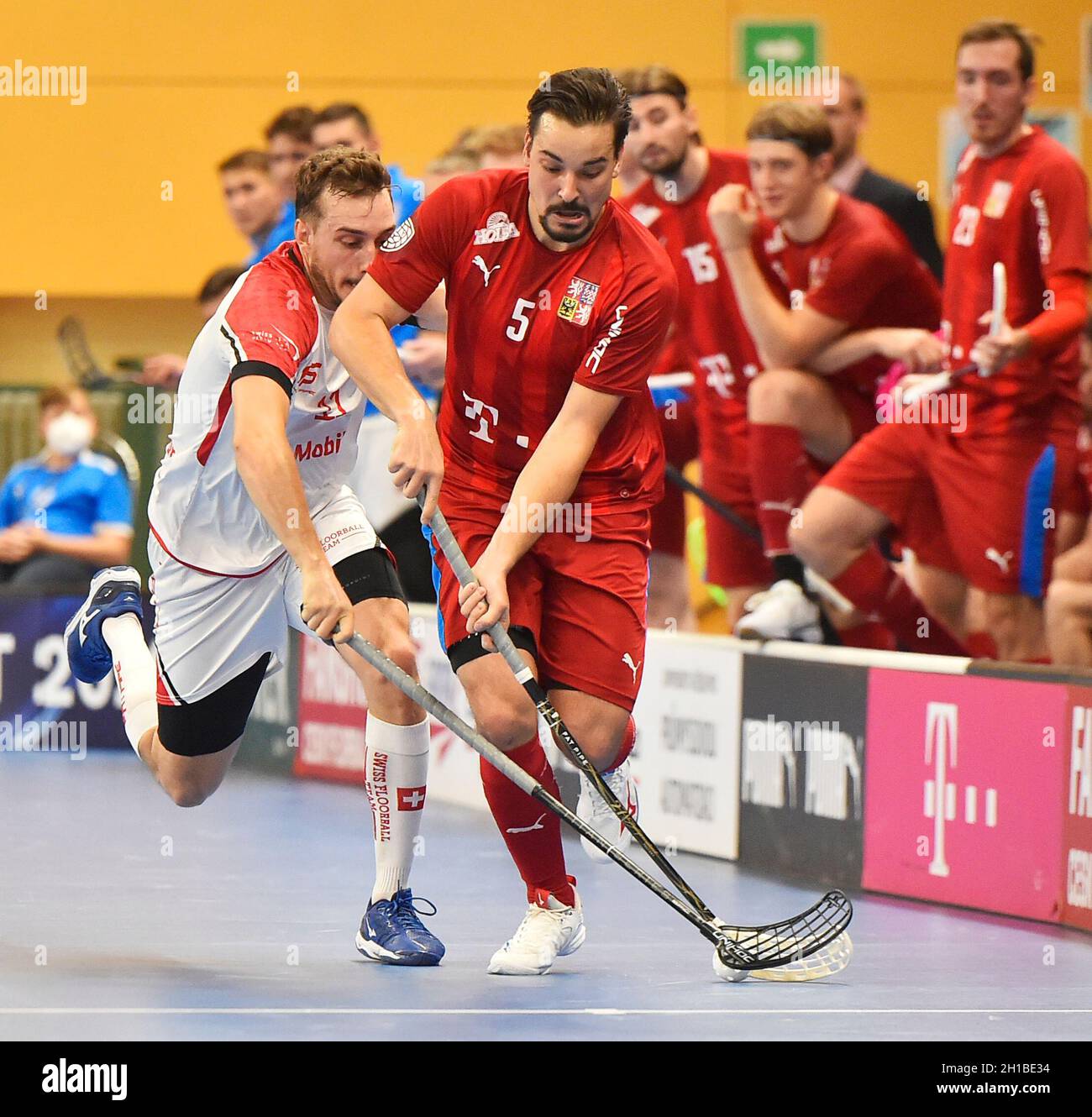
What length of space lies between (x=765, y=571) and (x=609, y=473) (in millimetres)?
2788

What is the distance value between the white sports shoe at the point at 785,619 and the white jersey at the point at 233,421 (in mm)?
2014

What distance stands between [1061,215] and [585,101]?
2.43m

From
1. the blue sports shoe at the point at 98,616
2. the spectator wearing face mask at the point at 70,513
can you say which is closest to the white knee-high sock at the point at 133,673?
the blue sports shoe at the point at 98,616

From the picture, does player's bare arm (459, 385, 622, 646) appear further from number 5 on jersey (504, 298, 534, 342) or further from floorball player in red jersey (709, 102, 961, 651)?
floorball player in red jersey (709, 102, 961, 651)

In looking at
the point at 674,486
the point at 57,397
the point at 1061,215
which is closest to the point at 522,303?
the point at 1061,215

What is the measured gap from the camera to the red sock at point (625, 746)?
5.04 m

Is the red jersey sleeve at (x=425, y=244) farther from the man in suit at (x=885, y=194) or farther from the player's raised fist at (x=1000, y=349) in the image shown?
the man in suit at (x=885, y=194)

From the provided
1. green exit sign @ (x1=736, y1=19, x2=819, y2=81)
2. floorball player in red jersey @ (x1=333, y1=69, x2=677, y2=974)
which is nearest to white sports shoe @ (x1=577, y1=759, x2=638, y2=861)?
floorball player in red jersey @ (x1=333, y1=69, x2=677, y2=974)

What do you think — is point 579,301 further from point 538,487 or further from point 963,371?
point 963,371

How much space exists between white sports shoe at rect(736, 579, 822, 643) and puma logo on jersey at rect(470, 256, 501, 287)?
230 cm

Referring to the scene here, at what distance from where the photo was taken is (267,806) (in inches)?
317

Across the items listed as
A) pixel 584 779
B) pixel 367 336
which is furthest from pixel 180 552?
pixel 584 779

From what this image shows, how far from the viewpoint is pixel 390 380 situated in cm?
462

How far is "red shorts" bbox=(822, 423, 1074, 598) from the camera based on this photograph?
6555 mm
